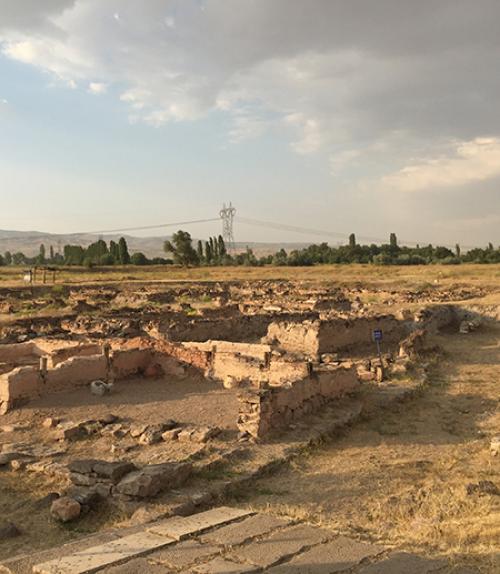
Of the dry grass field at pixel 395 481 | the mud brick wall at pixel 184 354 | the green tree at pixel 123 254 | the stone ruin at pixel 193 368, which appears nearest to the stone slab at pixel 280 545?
the dry grass field at pixel 395 481

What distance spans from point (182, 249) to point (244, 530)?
77.0 m

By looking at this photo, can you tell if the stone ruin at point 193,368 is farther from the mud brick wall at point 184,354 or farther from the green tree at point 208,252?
the green tree at point 208,252

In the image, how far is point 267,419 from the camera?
33.3 ft

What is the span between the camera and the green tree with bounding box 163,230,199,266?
8188 centimetres

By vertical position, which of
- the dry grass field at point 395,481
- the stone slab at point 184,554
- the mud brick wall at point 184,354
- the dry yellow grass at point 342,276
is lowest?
the dry grass field at point 395,481

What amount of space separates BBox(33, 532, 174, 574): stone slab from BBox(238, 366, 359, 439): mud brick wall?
4.13m

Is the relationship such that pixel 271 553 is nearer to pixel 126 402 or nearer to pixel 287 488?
pixel 287 488

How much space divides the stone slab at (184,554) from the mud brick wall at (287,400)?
4.29 m

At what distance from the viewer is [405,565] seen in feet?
16.7

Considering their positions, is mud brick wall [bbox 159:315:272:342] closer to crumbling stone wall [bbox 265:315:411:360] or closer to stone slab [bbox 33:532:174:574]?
crumbling stone wall [bbox 265:315:411:360]

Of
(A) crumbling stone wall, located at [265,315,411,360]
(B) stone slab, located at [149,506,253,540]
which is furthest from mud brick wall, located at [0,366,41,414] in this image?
(A) crumbling stone wall, located at [265,315,411,360]

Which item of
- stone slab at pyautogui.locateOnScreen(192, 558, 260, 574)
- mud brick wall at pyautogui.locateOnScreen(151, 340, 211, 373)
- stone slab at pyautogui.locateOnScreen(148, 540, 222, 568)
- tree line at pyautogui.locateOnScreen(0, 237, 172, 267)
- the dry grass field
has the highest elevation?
tree line at pyautogui.locateOnScreen(0, 237, 172, 267)

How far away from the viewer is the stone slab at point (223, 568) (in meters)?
5.07

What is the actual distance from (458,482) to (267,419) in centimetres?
318
